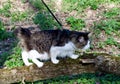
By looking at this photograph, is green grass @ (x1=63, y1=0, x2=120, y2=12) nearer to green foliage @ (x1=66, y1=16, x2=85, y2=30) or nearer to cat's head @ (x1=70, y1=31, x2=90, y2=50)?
green foliage @ (x1=66, y1=16, x2=85, y2=30)

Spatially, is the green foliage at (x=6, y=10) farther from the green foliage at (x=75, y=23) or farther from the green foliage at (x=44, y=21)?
the green foliage at (x=75, y=23)

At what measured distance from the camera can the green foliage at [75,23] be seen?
6.74 metres

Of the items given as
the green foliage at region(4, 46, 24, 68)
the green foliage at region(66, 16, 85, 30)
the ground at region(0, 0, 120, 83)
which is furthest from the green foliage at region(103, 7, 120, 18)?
the green foliage at region(4, 46, 24, 68)

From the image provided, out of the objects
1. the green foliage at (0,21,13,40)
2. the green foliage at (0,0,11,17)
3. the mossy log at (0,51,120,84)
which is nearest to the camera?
the mossy log at (0,51,120,84)

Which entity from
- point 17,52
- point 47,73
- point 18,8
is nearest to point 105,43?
point 17,52

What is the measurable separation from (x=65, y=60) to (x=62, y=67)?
11cm

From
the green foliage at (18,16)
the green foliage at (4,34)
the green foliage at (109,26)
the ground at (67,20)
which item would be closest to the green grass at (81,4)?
the ground at (67,20)

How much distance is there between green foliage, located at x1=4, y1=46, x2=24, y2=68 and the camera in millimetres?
5430

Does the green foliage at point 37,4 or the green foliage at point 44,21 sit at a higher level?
the green foliage at point 37,4

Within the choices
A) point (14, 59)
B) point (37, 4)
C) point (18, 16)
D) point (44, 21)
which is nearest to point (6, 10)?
point (18, 16)

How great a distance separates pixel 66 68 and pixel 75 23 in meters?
2.76

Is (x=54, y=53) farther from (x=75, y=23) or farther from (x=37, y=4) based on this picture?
(x=37, y=4)

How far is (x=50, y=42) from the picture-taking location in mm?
4410

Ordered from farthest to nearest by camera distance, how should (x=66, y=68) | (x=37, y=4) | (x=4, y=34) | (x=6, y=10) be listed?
(x=37, y=4), (x=6, y=10), (x=4, y=34), (x=66, y=68)
